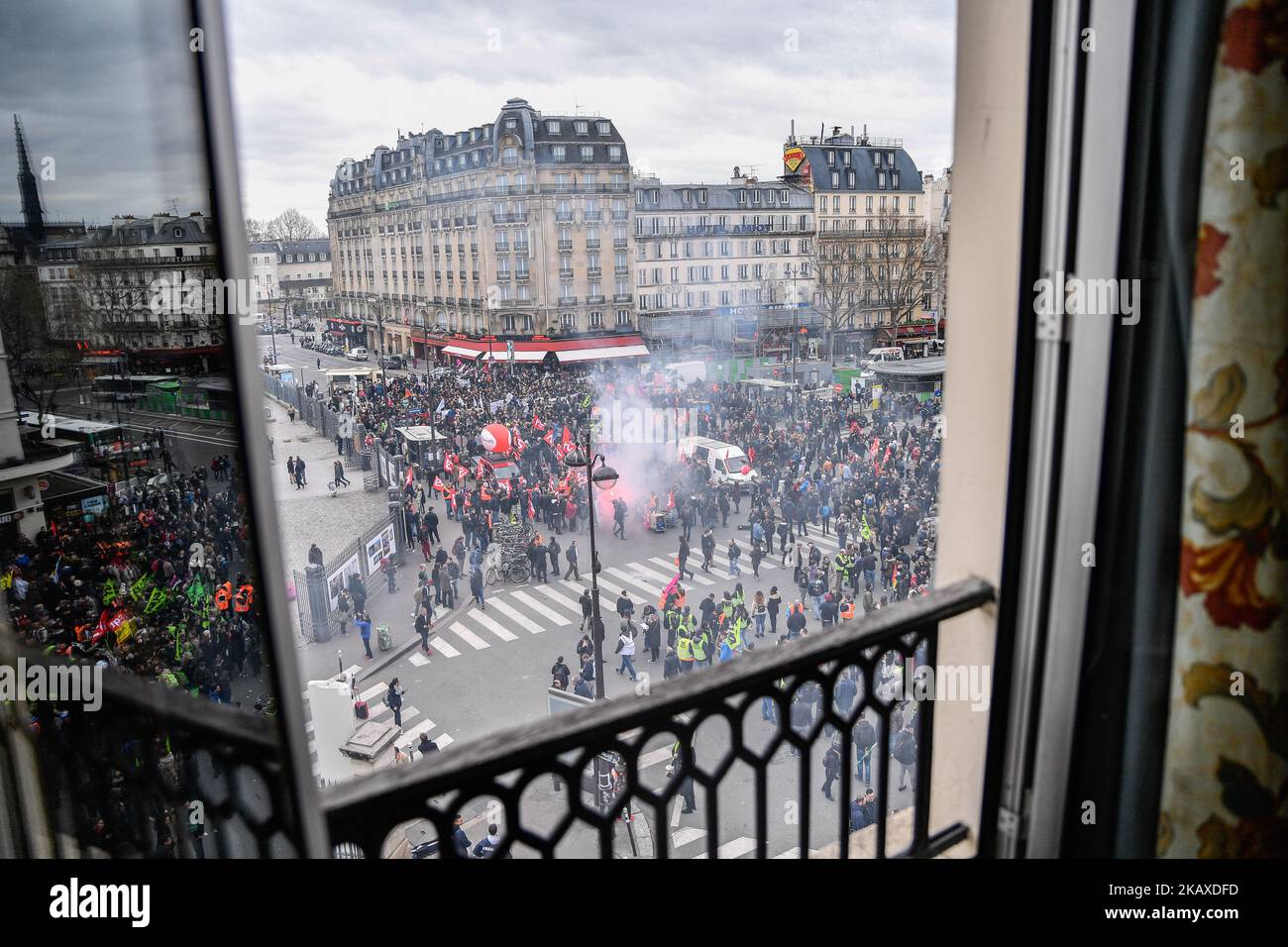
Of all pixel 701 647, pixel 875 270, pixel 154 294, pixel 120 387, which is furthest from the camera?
pixel 875 270

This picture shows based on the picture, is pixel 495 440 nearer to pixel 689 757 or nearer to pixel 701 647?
pixel 701 647

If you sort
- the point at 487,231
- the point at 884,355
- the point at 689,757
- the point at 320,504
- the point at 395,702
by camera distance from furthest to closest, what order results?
the point at 487,231 → the point at 884,355 → the point at 320,504 → the point at 395,702 → the point at 689,757

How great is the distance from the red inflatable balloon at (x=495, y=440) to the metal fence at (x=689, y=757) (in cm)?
923

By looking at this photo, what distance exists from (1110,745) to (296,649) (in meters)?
1.01

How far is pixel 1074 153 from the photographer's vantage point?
0.95 m

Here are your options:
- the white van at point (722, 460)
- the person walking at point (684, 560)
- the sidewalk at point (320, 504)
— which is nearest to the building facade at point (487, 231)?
the sidewalk at point (320, 504)

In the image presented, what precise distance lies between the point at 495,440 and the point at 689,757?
376 inches

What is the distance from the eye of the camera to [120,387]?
1.21 m

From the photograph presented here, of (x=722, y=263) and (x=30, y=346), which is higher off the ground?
(x=722, y=263)

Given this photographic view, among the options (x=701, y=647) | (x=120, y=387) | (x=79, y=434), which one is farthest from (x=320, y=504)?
(x=79, y=434)

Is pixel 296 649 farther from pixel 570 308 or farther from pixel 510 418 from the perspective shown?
pixel 570 308

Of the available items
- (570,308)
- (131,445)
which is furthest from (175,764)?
(570,308)

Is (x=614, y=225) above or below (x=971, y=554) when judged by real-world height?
above

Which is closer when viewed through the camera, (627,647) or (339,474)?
(627,647)
